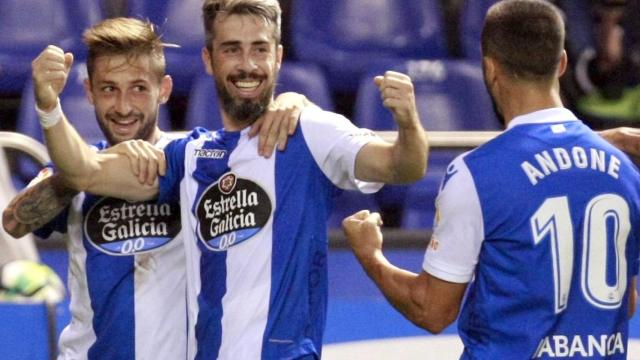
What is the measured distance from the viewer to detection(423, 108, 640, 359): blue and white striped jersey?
369cm

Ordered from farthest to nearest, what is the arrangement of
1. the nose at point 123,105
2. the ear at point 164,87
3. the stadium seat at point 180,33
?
1. the stadium seat at point 180,33
2. the ear at point 164,87
3. the nose at point 123,105

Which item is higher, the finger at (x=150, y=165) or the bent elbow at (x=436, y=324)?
the finger at (x=150, y=165)

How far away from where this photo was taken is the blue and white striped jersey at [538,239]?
3.69m

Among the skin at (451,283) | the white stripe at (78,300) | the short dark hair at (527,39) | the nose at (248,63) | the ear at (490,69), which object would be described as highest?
the short dark hair at (527,39)

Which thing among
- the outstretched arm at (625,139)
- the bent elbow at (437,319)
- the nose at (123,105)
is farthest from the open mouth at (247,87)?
the outstretched arm at (625,139)

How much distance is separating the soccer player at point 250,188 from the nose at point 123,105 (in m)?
0.20

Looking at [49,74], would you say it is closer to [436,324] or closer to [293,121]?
[293,121]

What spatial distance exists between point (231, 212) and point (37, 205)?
0.57m

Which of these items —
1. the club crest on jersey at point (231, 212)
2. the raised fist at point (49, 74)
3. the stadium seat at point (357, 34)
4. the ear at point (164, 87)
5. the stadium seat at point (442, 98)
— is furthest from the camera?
the stadium seat at point (357, 34)

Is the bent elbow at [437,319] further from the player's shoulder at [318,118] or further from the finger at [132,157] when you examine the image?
the finger at [132,157]

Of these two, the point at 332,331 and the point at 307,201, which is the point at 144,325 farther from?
the point at 332,331

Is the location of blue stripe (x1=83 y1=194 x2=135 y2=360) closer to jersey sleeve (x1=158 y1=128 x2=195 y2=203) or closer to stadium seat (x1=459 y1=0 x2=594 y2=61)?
jersey sleeve (x1=158 y1=128 x2=195 y2=203)

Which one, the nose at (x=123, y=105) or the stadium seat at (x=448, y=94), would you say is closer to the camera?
the nose at (x=123, y=105)

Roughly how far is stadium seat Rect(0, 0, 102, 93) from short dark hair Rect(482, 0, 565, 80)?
407cm
